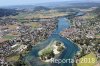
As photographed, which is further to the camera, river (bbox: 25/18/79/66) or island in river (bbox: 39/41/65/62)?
island in river (bbox: 39/41/65/62)

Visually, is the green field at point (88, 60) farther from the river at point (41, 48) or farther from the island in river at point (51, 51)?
the island in river at point (51, 51)

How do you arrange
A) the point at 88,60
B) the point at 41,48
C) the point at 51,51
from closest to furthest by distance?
the point at 88,60 < the point at 51,51 < the point at 41,48

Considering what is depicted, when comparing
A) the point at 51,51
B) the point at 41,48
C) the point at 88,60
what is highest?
the point at 88,60

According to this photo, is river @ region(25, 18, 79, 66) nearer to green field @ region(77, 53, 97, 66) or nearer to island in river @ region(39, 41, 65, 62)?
island in river @ region(39, 41, 65, 62)

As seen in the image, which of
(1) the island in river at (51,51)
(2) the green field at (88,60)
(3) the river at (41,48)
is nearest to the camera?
(2) the green field at (88,60)

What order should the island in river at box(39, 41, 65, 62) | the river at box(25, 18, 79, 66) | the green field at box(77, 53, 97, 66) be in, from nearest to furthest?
the green field at box(77, 53, 97, 66), the river at box(25, 18, 79, 66), the island in river at box(39, 41, 65, 62)

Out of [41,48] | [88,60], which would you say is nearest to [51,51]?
[41,48]

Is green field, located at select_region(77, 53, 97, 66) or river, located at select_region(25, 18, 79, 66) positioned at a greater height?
green field, located at select_region(77, 53, 97, 66)

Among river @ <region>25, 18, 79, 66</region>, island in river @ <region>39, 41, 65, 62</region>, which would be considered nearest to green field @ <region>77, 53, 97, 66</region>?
river @ <region>25, 18, 79, 66</region>

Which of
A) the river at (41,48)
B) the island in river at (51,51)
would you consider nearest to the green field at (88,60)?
the river at (41,48)

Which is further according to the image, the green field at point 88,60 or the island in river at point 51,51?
the island in river at point 51,51

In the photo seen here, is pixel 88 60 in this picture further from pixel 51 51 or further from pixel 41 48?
pixel 41 48

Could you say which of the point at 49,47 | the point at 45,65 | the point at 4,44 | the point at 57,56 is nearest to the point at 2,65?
the point at 45,65
